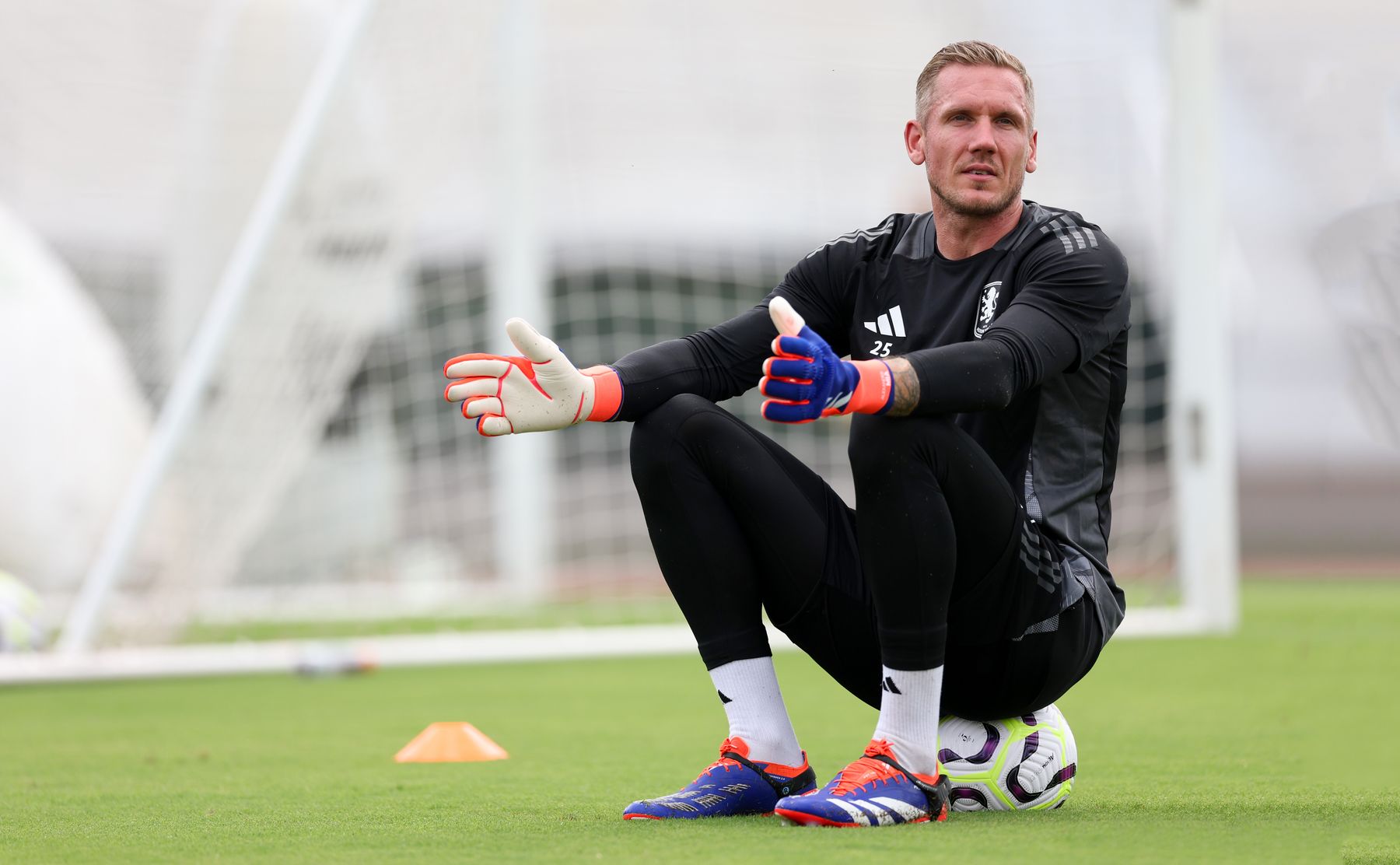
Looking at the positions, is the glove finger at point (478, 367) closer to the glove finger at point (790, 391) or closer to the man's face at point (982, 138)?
the glove finger at point (790, 391)

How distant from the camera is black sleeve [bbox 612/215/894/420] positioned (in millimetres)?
2895

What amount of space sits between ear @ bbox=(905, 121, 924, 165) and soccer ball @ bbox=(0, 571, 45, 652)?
5.08 m

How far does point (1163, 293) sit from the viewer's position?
7664mm

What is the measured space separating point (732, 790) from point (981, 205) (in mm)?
1083

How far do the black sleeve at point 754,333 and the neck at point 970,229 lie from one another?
197 mm

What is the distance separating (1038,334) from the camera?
8.20 ft

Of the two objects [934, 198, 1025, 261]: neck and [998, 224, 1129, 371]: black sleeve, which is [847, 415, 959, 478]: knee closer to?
[998, 224, 1129, 371]: black sleeve

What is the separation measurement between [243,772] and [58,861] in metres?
1.29

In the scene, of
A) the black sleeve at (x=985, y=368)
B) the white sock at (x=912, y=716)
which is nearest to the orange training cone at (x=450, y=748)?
the white sock at (x=912, y=716)

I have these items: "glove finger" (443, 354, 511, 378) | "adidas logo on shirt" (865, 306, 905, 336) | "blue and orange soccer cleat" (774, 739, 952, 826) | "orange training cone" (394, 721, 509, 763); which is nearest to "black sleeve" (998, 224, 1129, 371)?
"adidas logo on shirt" (865, 306, 905, 336)

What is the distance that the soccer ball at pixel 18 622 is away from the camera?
656 cm

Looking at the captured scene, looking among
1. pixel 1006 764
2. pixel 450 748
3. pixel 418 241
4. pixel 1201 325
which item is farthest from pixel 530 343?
pixel 418 241

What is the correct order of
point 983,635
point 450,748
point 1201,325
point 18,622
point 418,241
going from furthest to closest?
1. point 418,241
2. point 1201,325
3. point 18,622
4. point 450,748
5. point 983,635

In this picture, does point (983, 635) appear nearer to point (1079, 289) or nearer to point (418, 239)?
point (1079, 289)
